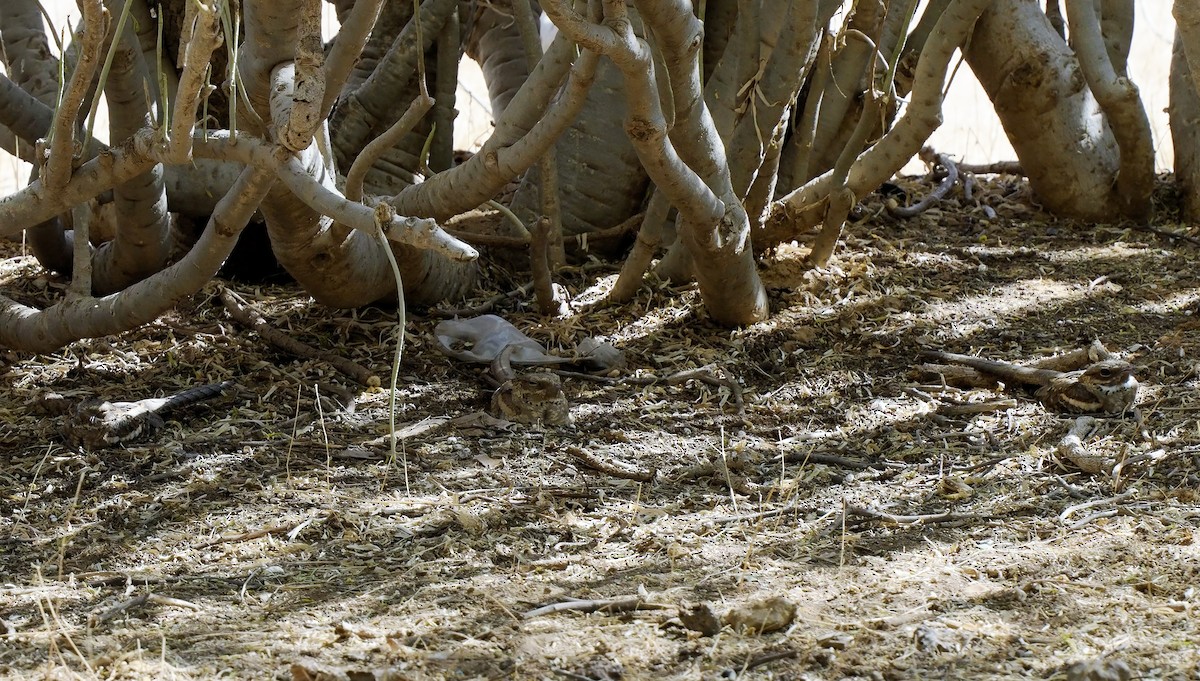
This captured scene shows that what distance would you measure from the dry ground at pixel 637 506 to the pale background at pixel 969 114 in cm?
199

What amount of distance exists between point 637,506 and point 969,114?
8.20 meters

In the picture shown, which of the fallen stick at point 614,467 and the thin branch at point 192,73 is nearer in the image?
the thin branch at point 192,73

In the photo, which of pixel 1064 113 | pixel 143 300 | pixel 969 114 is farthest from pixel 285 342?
pixel 969 114

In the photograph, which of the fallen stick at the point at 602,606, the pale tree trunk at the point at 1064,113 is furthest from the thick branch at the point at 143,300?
the pale tree trunk at the point at 1064,113

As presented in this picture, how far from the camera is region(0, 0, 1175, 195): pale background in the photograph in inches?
287

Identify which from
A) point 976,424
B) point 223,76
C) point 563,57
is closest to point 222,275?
point 223,76

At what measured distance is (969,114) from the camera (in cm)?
1000

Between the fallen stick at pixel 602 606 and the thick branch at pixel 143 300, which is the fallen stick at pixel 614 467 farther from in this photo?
the thick branch at pixel 143 300

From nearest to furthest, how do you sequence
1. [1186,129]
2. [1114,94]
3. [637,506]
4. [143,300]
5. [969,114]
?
[637,506]
[143,300]
[1114,94]
[1186,129]
[969,114]

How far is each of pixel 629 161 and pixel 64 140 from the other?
249 centimetres

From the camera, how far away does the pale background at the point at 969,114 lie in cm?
730

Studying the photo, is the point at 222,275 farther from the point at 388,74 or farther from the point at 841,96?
the point at 841,96

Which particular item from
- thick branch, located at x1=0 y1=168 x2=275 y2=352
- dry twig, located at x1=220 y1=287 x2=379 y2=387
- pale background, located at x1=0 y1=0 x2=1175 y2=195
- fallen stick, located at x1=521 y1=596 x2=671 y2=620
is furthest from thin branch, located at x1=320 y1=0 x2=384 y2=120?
pale background, located at x1=0 y1=0 x2=1175 y2=195

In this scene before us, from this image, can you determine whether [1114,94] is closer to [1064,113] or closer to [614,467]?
[1064,113]
